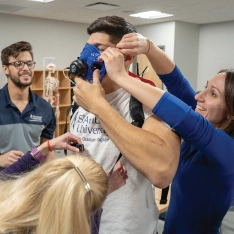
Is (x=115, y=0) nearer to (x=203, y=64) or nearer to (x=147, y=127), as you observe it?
(x=203, y=64)

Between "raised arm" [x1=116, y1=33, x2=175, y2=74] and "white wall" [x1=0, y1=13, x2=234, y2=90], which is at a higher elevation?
"white wall" [x1=0, y1=13, x2=234, y2=90]

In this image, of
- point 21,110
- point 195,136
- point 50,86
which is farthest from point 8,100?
point 50,86

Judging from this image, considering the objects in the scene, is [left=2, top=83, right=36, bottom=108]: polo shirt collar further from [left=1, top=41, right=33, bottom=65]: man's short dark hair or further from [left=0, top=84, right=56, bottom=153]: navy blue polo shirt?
[left=1, top=41, right=33, bottom=65]: man's short dark hair

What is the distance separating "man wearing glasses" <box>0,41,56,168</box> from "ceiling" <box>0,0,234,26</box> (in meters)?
2.78

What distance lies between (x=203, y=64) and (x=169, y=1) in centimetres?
273

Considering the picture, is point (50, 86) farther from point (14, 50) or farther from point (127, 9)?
point (14, 50)

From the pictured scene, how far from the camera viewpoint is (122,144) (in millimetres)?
931

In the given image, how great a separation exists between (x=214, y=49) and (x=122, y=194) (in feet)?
21.3

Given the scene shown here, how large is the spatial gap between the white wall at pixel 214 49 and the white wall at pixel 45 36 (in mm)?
2865

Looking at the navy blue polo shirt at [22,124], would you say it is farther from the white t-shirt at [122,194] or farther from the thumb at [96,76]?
the thumb at [96,76]

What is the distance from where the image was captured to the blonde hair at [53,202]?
778 mm

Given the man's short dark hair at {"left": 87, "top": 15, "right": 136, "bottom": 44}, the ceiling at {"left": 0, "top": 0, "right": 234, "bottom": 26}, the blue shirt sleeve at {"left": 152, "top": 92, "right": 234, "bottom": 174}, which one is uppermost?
the ceiling at {"left": 0, "top": 0, "right": 234, "bottom": 26}

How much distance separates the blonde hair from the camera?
78cm

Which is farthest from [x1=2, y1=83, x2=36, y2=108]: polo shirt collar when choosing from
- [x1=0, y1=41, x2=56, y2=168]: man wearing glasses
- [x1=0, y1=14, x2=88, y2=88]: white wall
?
[x1=0, y1=14, x2=88, y2=88]: white wall
